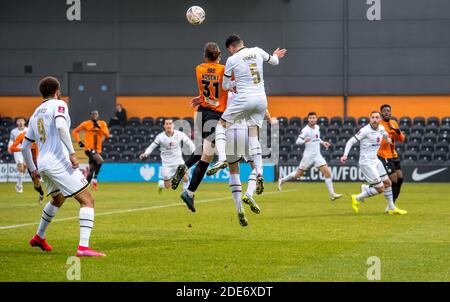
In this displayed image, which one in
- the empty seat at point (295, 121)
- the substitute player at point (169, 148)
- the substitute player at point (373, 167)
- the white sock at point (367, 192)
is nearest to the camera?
the substitute player at point (373, 167)

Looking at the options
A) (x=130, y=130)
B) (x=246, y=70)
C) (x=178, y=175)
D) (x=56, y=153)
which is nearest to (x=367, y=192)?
(x=178, y=175)

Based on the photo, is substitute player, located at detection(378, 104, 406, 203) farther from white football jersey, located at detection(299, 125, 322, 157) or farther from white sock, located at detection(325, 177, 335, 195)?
white football jersey, located at detection(299, 125, 322, 157)

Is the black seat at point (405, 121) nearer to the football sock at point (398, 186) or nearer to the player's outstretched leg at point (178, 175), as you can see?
the football sock at point (398, 186)

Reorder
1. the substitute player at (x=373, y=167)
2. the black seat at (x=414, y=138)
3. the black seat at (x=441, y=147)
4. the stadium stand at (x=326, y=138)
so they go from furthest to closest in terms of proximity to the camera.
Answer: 1. the black seat at (x=414, y=138)
2. the stadium stand at (x=326, y=138)
3. the black seat at (x=441, y=147)
4. the substitute player at (x=373, y=167)

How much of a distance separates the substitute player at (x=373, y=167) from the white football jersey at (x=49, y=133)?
943 centimetres

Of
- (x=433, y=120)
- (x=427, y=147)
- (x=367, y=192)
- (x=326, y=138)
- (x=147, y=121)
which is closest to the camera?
(x=367, y=192)

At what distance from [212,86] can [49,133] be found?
12.9ft

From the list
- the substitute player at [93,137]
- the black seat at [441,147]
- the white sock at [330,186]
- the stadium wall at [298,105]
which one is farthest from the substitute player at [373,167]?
the stadium wall at [298,105]

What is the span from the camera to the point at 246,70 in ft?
45.5

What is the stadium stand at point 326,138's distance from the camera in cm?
3638

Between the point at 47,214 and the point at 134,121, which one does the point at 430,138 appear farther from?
the point at 47,214

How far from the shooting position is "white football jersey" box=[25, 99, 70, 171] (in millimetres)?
10961

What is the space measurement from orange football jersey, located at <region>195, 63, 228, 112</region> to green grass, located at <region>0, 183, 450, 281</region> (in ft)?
6.78

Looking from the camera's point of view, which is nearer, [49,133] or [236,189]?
[49,133]
